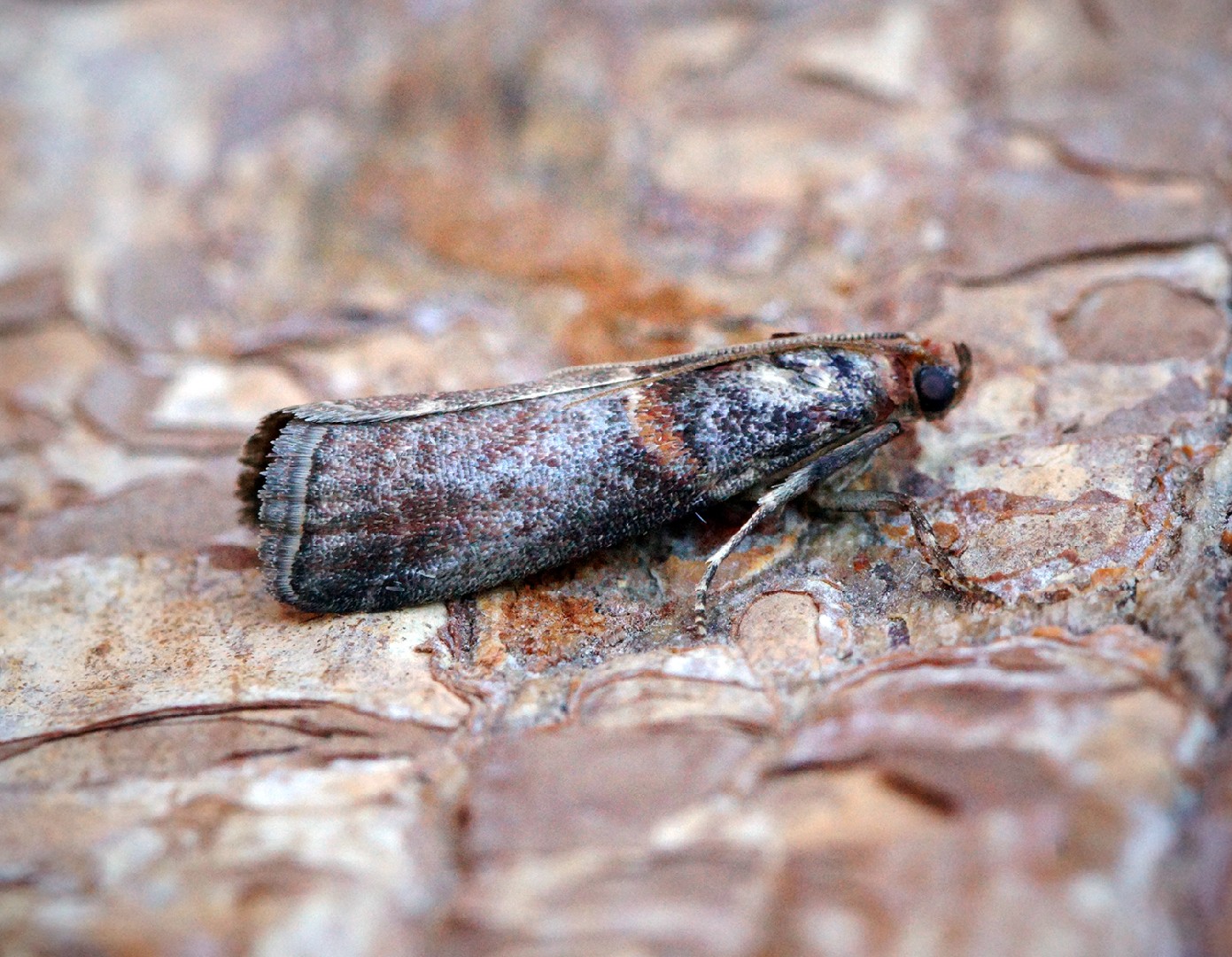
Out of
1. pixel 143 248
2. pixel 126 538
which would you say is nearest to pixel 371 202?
pixel 143 248

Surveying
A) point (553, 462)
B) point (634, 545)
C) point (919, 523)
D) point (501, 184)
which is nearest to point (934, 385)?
point (919, 523)

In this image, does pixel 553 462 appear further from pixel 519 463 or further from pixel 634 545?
pixel 634 545

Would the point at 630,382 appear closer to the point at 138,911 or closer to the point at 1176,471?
the point at 1176,471

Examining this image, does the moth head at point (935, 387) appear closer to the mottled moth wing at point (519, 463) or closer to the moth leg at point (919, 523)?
the mottled moth wing at point (519, 463)

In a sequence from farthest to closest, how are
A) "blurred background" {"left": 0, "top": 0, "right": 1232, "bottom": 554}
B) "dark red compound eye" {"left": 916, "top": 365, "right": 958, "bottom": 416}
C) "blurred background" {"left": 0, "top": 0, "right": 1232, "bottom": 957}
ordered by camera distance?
"blurred background" {"left": 0, "top": 0, "right": 1232, "bottom": 554} < "dark red compound eye" {"left": 916, "top": 365, "right": 958, "bottom": 416} < "blurred background" {"left": 0, "top": 0, "right": 1232, "bottom": 957}

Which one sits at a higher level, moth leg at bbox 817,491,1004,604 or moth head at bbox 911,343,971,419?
moth head at bbox 911,343,971,419

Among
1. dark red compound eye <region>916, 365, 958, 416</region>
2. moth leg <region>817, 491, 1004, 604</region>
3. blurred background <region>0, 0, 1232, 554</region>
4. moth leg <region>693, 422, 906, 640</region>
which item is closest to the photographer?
moth leg <region>817, 491, 1004, 604</region>

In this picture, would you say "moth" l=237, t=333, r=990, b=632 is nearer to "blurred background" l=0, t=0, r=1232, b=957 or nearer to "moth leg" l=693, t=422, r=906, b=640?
"moth leg" l=693, t=422, r=906, b=640

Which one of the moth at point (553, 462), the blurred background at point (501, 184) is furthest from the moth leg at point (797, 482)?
the blurred background at point (501, 184)

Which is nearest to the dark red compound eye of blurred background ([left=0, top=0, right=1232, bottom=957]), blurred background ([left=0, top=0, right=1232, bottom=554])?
blurred background ([left=0, top=0, right=1232, bottom=957])
